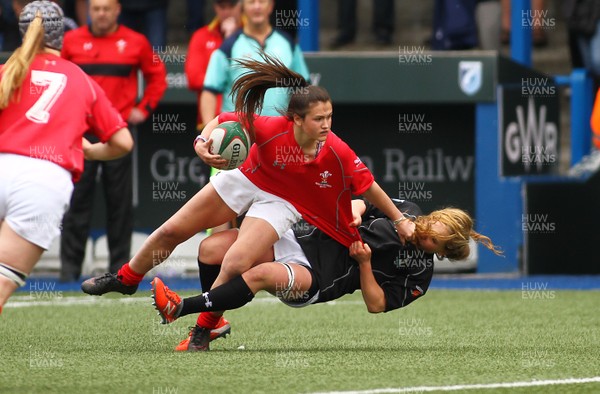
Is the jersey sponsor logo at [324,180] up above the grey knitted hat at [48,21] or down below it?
below

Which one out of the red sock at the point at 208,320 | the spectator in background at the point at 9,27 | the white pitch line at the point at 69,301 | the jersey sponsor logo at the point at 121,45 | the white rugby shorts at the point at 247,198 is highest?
the white rugby shorts at the point at 247,198

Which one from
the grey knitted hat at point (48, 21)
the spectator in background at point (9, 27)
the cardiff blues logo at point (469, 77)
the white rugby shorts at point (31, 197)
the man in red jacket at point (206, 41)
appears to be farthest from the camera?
the spectator in background at point (9, 27)

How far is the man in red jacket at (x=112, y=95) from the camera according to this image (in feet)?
37.9

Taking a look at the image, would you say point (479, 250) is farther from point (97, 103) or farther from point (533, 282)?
point (97, 103)

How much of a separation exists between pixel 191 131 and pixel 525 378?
7401 millimetres

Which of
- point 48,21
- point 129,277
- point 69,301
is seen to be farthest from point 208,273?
point 69,301

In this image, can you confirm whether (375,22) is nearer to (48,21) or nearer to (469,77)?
(469,77)

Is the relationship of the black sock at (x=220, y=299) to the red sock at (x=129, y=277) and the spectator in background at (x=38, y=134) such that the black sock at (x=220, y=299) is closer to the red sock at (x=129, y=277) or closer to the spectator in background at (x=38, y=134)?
the red sock at (x=129, y=277)

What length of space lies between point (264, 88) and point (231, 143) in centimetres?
46

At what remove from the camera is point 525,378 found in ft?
19.9

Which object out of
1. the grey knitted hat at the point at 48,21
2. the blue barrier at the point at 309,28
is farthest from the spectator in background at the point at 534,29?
the grey knitted hat at the point at 48,21

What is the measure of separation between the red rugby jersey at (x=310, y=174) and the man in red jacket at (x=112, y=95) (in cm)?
456

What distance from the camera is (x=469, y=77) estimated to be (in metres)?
12.1

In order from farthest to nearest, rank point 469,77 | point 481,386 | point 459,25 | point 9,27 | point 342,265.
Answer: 1. point 9,27
2. point 459,25
3. point 469,77
4. point 342,265
5. point 481,386
